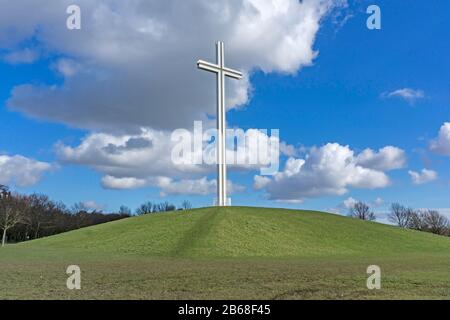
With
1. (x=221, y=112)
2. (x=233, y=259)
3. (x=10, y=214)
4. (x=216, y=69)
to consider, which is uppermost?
(x=216, y=69)

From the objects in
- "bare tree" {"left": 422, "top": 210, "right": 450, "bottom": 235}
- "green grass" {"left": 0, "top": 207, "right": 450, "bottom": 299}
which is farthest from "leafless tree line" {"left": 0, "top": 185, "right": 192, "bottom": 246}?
"bare tree" {"left": 422, "top": 210, "right": 450, "bottom": 235}

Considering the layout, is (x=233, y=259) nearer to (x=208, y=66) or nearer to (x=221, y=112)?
(x=221, y=112)

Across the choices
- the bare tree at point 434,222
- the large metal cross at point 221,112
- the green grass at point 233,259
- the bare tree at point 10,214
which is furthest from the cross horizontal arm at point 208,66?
the bare tree at point 434,222

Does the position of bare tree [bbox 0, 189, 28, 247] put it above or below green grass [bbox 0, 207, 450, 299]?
above

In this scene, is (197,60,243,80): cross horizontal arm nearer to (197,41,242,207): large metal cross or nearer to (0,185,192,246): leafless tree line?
(197,41,242,207): large metal cross

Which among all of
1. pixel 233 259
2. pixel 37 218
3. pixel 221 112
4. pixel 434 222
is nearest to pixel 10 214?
pixel 37 218

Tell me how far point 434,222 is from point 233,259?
100 meters

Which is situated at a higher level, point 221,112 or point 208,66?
point 208,66

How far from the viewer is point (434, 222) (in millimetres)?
116500

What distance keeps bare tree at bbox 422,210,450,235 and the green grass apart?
2512 inches

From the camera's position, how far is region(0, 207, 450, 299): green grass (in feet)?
53.2

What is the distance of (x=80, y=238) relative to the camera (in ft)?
169
